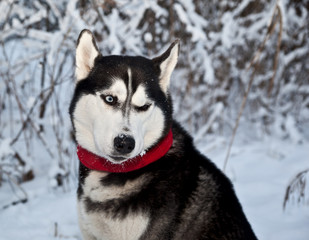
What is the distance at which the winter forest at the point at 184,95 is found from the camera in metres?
3.72

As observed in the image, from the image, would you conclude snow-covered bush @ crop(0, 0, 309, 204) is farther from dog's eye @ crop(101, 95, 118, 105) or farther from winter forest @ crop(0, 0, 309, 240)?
dog's eye @ crop(101, 95, 118, 105)

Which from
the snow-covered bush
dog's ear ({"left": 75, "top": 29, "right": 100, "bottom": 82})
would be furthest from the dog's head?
the snow-covered bush

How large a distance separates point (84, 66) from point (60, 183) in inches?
86.3

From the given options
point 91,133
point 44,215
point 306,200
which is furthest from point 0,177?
point 306,200

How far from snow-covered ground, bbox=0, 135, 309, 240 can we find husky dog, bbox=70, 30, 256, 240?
3.62 ft

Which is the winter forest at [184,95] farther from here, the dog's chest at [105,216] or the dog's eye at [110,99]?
the dog's eye at [110,99]

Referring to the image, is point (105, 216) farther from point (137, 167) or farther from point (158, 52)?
point (158, 52)

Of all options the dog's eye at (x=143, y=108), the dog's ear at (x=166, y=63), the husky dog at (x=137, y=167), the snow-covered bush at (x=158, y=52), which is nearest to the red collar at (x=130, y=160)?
the husky dog at (x=137, y=167)

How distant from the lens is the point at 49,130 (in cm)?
537

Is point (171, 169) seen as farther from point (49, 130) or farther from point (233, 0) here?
point (233, 0)

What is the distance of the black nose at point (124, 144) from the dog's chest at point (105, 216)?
292 millimetres

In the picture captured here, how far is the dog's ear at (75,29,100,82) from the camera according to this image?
2383 millimetres

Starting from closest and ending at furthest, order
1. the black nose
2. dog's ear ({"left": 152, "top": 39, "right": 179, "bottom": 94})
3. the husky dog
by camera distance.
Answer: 1. the black nose
2. the husky dog
3. dog's ear ({"left": 152, "top": 39, "right": 179, "bottom": 94})

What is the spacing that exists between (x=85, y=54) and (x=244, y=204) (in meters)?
2.39
